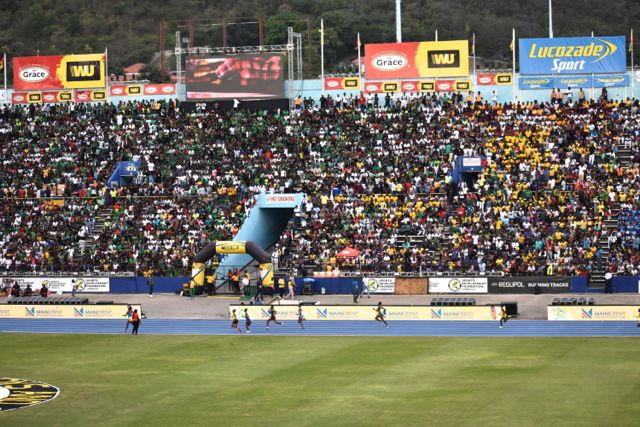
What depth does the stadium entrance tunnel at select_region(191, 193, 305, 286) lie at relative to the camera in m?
58.7

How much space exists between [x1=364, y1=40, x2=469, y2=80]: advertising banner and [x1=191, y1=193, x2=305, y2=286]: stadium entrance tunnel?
1207 cm

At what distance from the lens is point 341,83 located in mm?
76875

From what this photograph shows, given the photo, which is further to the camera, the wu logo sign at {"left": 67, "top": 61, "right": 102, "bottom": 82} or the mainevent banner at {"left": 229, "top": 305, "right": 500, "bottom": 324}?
the wu logo sign at {"left": 67, "top": 61, "right": 102, "bottom": 82}

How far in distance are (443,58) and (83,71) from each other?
25.8m

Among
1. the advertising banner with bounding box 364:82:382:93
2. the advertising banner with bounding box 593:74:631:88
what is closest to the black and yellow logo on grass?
the advertising banner with bounding box 364:82:382:93

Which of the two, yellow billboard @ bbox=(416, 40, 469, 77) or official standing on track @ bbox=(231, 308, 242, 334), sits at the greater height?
yellow billboard @ bbox=(416, 40, 469, 77)

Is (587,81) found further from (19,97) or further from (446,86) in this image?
(19,97)

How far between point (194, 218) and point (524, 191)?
18.8 m

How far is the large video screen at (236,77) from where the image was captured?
76.6 meters

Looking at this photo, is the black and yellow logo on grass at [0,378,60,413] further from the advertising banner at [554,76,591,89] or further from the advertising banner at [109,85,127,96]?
the advertising banner at [109,85,127,96]

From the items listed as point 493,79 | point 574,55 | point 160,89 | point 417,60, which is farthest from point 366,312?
point 160,89

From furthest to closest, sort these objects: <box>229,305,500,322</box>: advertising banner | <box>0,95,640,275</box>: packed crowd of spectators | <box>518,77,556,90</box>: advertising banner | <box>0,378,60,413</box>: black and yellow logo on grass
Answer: <box>518,77,556,90</box>: advertising banner → <box>0,95,640,275</box>: packed crowd of spectators → <box>229,305,500,322</box>: advertising banner → <box>0,378,60,413</box>: black and yellow logo on grass

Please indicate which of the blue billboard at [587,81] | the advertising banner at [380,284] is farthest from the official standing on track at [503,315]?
the blue billboard at [587,81]

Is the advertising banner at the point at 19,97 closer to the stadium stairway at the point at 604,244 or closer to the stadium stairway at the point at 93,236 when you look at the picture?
the stadium stairway at the point at 93,236
